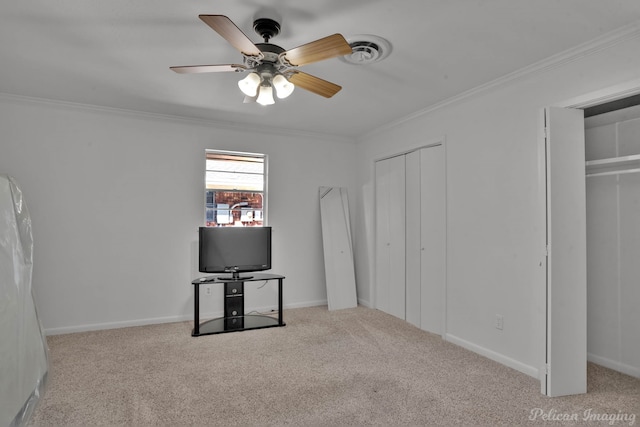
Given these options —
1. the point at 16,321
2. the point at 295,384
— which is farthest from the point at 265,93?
the point at 295,384

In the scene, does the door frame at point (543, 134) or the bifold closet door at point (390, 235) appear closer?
the door frame at point (543, 134)

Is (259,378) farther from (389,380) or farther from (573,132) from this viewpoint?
(573,132)

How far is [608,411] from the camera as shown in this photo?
222 centimetres

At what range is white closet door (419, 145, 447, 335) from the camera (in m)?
3.71

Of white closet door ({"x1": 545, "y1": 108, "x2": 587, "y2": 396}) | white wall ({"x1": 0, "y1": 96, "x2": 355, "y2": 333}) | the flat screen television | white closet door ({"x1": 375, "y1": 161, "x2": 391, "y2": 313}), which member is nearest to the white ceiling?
white wall ({"x1": 0, "y1": 96, "x2": 355, "y2": 333})

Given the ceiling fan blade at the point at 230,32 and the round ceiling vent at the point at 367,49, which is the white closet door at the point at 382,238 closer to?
the round ceiling vent at the point at 367,49

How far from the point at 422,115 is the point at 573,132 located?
1679 millimetres

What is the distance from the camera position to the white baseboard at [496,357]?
9.14ft

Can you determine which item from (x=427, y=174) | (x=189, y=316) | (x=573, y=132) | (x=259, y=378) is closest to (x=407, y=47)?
(x=573, y=132)

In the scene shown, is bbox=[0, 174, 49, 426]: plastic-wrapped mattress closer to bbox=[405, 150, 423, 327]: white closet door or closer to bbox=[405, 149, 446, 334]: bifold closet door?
bbox=[405, 149, 446, 334]: bifold closet door

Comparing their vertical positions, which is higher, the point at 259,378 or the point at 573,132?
the point at 573,132

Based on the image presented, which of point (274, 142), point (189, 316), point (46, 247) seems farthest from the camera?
point (274, 142)

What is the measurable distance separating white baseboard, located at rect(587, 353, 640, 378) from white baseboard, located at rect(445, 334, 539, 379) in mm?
678

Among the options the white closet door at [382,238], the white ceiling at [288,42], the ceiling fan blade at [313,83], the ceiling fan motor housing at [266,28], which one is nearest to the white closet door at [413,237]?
the white closet door at [382,238]
